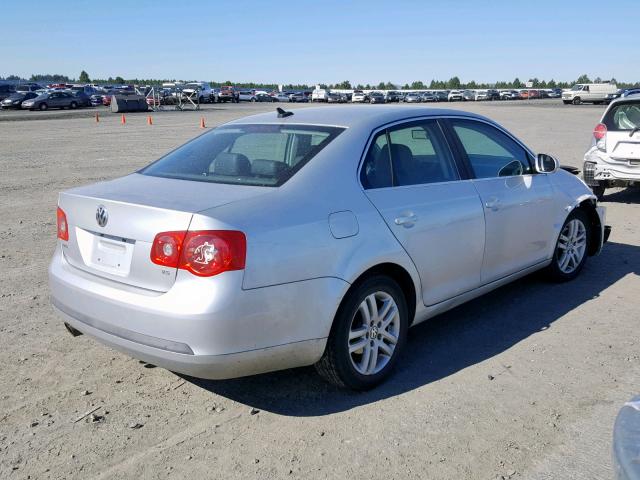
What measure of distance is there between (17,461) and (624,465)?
9.21 feet

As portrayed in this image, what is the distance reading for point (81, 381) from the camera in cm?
416

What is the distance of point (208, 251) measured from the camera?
331cm

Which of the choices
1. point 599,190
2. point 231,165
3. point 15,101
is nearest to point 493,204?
point 231,165

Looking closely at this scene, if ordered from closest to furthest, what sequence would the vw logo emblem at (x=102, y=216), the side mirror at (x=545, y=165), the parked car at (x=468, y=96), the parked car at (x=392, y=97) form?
the vw logo emblem at (x=102, y=216) → the side mirror at (x=545, y=165) → the parked car at (x=392, y=97) → the parked car at (x=468, y=96)

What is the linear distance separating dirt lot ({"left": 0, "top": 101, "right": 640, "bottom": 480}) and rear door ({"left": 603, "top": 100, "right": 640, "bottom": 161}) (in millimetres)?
4722

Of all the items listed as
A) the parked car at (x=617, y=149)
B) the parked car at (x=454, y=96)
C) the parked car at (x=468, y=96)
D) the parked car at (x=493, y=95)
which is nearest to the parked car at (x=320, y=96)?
the parked car at (x=454, y=96)

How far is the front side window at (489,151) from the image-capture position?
199 inches

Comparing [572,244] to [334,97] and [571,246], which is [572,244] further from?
[334,97]

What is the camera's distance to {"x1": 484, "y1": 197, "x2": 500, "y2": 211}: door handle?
4.91 metres

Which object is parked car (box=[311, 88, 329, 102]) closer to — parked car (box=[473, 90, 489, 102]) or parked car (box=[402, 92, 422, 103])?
parked car (box=[402, 92, 422, 103])

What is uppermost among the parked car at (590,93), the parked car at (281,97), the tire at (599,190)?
the tire at (599,190)

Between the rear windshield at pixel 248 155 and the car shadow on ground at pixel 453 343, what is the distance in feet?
4.26

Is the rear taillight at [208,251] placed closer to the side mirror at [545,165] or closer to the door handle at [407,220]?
the door handle at [407,220]

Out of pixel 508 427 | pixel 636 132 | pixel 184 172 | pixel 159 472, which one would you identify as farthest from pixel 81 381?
pixel 636 132
